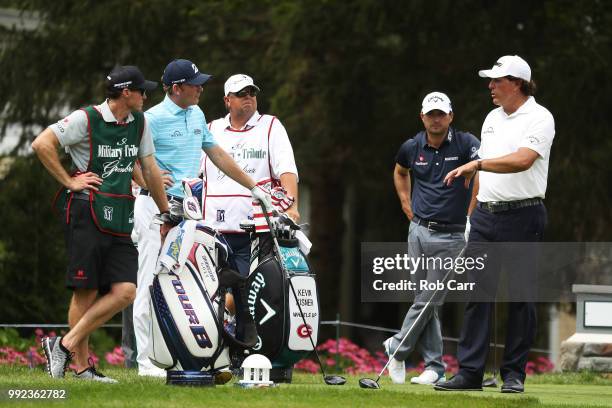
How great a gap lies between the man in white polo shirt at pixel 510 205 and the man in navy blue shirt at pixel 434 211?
37.7 inches

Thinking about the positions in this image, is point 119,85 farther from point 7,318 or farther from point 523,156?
point 7,318

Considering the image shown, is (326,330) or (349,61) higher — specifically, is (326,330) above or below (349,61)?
below

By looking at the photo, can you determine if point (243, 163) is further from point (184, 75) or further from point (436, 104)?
point (436, 104)

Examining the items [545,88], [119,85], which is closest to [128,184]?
[119,85]

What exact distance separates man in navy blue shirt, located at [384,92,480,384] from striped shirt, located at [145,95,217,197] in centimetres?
164

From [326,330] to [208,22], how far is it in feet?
15.0

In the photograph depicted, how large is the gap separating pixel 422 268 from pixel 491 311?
1.03 m

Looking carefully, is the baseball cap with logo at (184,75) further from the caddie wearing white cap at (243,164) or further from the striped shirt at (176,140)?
the caddie wearing white cap at (243,164)

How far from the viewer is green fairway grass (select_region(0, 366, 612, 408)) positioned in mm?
8125

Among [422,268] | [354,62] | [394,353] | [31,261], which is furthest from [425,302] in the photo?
[354,62]

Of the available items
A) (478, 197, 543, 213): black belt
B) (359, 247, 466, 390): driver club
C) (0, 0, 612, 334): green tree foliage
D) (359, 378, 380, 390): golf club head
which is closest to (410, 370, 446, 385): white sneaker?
(359, 247, 466, 390): driver club

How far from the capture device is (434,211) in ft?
36.2

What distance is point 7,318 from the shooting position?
16422 millimetres

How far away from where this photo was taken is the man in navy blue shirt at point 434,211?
11.0m
